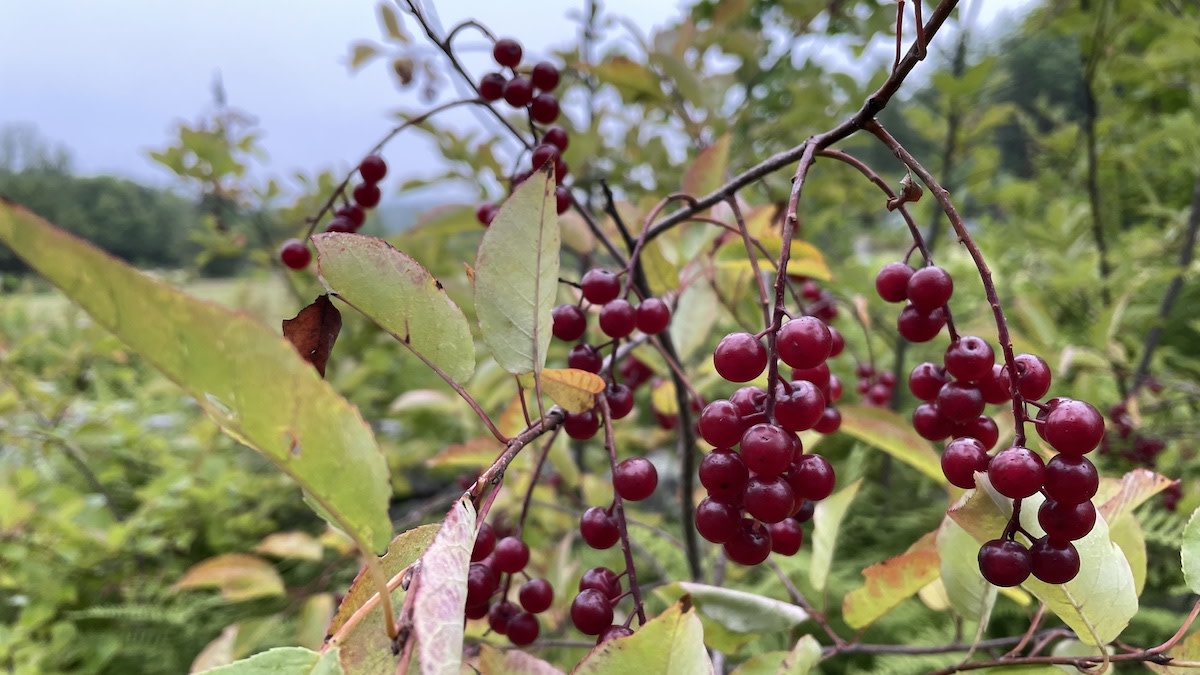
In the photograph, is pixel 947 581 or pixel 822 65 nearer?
pixel 947 581

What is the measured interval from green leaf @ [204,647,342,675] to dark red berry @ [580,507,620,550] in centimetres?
17

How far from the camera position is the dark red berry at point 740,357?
Answer: 311 mm

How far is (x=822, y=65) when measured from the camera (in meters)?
1.66

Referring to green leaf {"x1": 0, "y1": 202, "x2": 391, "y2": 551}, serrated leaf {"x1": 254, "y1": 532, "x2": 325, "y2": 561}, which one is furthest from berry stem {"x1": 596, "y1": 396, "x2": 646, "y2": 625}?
serrated leaf {"x1": 254, "y1": 532, "x2": 325, "y2": 561}

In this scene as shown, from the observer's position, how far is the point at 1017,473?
0.88 feet

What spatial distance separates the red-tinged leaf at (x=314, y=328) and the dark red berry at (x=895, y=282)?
30cm

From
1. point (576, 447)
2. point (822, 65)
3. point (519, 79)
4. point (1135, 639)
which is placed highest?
point (822, 65)

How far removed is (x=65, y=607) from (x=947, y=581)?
134 centimetres

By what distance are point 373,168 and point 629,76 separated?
56 centimetres

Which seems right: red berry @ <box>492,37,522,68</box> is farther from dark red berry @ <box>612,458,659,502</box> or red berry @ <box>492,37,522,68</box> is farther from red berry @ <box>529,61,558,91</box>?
dark red berry @ <box>612,458,659,502</box>

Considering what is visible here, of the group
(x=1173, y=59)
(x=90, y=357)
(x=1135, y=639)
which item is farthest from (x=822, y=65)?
(x=90, y=357)

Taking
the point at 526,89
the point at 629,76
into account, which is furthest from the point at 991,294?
the point at 629,76

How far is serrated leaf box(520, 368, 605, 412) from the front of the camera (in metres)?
0.33

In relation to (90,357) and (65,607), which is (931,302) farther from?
(90,357)
